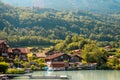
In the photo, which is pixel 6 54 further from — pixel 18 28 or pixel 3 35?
pixel 18 28

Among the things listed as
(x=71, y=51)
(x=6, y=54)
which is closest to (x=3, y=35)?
(x=71, y=51)

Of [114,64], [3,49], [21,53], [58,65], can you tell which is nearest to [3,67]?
[3,49]

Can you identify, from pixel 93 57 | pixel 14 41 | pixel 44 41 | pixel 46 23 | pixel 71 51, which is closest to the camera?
pixel 93 57

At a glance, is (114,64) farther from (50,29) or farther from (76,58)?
(50,29)

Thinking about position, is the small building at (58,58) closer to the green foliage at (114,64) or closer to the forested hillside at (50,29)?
the green foliage at (114,64)

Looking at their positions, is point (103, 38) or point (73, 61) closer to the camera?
point (73, 61)

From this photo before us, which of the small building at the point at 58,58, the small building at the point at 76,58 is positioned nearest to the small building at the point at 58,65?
the small building at the point at 58,58

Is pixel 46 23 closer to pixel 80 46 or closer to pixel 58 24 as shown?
pixel 58 24

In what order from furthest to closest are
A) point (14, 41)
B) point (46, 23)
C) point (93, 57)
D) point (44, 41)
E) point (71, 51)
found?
1. point (46, 23)
2. point (44, 41)
3. point (14, 41)
4. point (71, 51)
5. point (93, 57)

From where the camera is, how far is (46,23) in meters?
160

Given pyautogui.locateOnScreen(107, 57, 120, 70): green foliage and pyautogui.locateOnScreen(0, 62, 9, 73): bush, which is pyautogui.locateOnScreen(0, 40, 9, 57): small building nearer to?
pyautogui.locateOnScreen(0, 62, 9, 73): bush

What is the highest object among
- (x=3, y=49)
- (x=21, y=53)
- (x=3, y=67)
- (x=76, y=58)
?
(x=3, y=49)

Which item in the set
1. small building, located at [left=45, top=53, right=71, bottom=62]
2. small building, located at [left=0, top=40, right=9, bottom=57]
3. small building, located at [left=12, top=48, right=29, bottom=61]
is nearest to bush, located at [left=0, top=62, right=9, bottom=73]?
small building, located at [left=0, top=40, right=9, bottom=57]

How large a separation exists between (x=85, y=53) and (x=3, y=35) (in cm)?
4205
